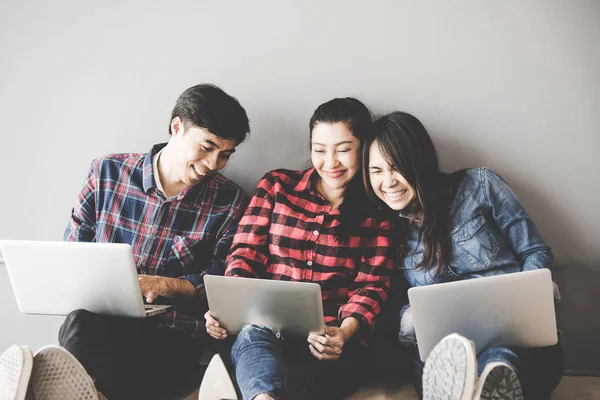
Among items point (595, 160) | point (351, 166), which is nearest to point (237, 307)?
point (351, 166)

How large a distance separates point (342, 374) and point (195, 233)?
2.13ft

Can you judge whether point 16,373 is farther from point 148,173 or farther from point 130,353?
point 148,173

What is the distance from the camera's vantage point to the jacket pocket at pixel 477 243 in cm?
159

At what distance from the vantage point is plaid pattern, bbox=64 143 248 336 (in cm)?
176

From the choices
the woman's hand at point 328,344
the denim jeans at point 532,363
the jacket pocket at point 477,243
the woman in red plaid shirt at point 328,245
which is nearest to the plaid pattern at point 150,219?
the woman in red plaid shirt at point 328,245

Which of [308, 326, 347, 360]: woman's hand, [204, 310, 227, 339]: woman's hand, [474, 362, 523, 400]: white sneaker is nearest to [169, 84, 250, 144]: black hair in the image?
[204, 310, 227, 339]: woman's hand

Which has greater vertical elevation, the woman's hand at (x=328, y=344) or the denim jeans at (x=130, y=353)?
the woman's hand at (x=328, y=344)

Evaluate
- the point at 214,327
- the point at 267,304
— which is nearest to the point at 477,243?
the point at 267,304

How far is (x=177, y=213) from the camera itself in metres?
1.78

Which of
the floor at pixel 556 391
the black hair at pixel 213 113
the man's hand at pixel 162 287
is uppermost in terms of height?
the black hair at pixel 213 113

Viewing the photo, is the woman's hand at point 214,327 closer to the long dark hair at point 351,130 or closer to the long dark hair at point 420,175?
the long dark hair at point 351,130

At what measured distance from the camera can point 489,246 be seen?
5.23 ft

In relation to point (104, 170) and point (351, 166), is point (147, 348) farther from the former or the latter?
point (351, 166)

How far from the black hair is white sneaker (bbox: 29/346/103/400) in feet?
2.53
